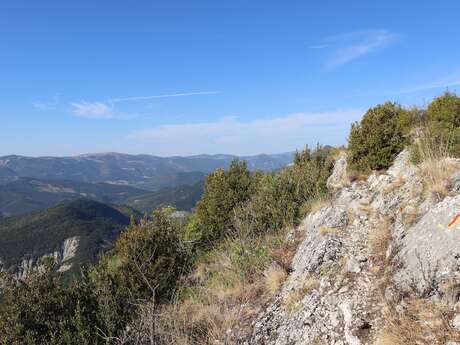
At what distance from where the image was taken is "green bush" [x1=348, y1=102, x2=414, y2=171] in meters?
10.4

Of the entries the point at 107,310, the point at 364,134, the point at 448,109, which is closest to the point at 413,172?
the point at 364,134

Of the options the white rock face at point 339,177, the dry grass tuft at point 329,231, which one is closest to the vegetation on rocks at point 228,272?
the dry grass tuft at point 329,231

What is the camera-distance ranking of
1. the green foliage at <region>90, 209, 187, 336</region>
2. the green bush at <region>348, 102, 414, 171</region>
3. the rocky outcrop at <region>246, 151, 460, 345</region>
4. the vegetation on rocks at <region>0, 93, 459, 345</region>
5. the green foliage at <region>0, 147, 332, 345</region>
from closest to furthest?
the rocky outcrop at <region>246, 151, 460, 345</region>, the vegetation on rocks at <region>0, 93, 459, 345</region>, the green foliage at <region>0, 147, 332, 345</region>, the green foliage at <region>90, 209, 187, 336</region>, the green bush at <region>348, 102, 414, 171</region>

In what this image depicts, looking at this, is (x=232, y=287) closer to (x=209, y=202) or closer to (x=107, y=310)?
(x=107, y=310)

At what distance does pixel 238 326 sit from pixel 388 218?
12.6 feet

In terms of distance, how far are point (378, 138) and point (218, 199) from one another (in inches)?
586

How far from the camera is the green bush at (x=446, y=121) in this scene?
8.30 m

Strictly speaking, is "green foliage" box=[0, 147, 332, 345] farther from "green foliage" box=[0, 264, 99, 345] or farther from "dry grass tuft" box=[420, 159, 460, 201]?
"dry grass tuft" box=[420, 159, 460, 201]

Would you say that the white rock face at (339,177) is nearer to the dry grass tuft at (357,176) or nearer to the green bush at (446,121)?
the dry grass tuft at (357,176)

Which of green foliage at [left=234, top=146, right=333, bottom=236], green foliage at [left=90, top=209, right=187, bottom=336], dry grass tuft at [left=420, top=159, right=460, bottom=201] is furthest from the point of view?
green foliage at [left=234, top=146, right=333, bottom=236]

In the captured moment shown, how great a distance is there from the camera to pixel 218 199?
2405cm

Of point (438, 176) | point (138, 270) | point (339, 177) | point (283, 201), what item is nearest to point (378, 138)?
point (339, 177)

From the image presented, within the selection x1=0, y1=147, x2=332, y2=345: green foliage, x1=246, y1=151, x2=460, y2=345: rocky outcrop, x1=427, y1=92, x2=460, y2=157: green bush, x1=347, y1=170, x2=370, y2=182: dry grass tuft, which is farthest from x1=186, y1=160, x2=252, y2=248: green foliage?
x1=246, y1=151, x2=460, y2=345: rocky outcrop

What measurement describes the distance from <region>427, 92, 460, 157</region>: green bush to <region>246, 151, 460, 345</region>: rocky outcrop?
109 cm
